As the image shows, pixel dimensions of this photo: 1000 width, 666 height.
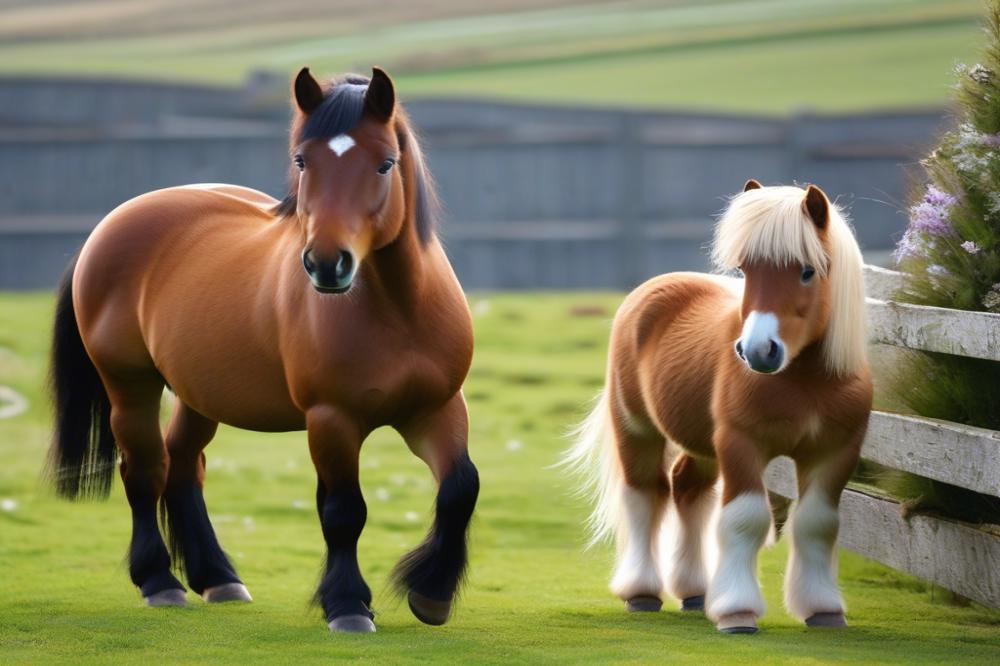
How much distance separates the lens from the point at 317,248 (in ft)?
13.8

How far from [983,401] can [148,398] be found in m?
3.17

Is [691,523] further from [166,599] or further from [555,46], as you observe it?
[555,46]

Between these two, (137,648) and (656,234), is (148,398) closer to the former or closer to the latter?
(137,648)

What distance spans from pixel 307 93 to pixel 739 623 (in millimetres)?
2192

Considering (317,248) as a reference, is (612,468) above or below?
below

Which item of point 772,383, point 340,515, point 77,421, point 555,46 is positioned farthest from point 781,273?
point 555,46

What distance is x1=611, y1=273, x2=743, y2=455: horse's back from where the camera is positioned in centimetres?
499

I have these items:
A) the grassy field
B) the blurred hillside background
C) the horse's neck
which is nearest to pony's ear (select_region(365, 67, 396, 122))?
the horse's neck

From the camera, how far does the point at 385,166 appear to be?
447 cm

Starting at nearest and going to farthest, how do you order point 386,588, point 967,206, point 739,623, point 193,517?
1. point 739,623
2. point 386,588
3. point 967,206
4. point 193,517

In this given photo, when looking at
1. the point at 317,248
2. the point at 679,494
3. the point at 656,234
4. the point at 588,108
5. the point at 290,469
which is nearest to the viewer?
the point at 317,248

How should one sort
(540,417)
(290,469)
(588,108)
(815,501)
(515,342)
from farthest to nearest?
(588,108)
(515,342)
(540,417)
(290,469)
(815,501)

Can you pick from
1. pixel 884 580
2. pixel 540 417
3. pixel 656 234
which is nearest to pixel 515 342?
pixel 540 417

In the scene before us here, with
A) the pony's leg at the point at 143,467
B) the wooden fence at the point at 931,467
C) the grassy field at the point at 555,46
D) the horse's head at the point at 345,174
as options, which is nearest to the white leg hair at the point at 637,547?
the wooden fence at the point at 931,467
